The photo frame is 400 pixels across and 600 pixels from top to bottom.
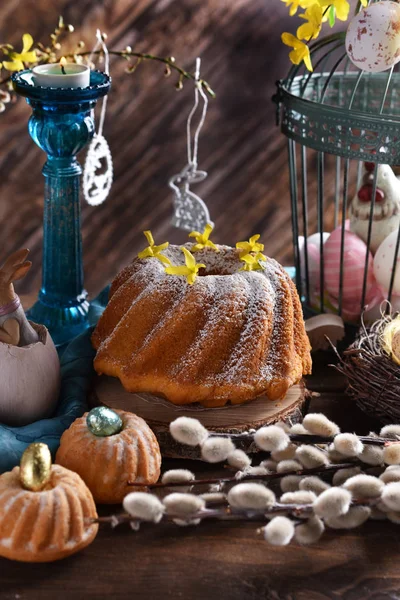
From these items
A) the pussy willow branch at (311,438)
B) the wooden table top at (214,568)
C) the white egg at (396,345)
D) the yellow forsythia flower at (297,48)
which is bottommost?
the wooden table top at (214,568)

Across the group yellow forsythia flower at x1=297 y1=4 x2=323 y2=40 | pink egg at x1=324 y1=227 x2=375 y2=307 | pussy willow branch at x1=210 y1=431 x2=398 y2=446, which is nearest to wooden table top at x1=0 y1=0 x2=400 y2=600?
pink egg at x1=324 y1=227 x2=375 y2=307

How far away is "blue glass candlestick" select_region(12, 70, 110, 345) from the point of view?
0.97m

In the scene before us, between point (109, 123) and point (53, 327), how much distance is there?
67 centimetres

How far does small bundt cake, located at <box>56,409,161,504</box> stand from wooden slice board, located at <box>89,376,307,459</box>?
77 mm

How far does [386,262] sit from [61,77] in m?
0.48

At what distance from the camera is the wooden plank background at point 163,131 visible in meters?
1.54

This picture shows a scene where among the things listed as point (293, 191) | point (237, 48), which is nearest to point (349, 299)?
point (293, 191)

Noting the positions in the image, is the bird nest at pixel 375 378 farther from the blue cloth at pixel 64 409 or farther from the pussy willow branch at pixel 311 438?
the blue cloth at pixel 64 409

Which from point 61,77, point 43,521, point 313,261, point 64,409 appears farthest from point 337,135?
point 43,521

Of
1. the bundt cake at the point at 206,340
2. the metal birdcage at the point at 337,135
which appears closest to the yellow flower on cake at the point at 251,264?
the bundt cake at the point at 206,340

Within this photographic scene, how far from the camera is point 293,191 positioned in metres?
1.12

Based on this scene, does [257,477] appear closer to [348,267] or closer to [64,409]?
[64,409]

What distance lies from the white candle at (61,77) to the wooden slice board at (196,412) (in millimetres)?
375

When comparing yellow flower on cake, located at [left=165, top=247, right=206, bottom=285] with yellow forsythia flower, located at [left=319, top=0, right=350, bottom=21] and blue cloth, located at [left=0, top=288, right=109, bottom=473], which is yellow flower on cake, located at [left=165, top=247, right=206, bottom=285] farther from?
yellow forsythia flower, located at [left=319, top=0, right=350, bottom=21]
